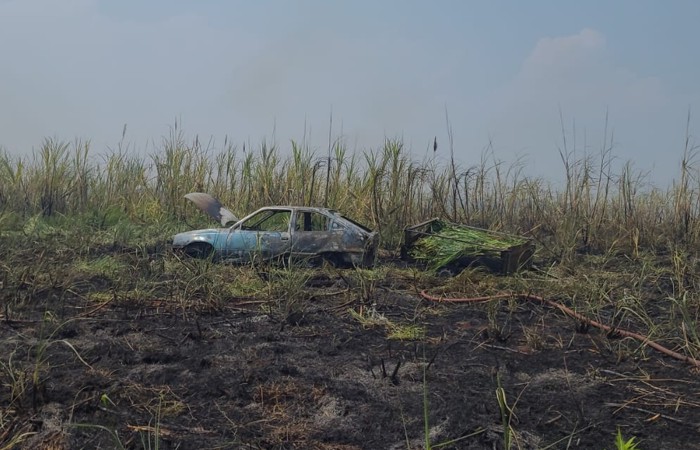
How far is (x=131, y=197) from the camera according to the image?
47.9 feet

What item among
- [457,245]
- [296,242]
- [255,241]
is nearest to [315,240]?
[296,242]

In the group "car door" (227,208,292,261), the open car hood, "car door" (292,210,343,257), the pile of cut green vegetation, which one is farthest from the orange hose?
the open car hood

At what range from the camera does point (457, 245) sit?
31.0ft

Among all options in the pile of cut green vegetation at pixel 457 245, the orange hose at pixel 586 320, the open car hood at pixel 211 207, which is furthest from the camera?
the open car hood at pixel 211 207

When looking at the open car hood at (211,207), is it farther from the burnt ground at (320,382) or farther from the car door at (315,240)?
the burnt ground at (320,382)

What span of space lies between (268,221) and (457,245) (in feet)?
11.0

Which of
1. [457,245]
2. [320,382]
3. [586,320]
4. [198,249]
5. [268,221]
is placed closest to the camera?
[320,382]

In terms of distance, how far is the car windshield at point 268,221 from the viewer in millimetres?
10141

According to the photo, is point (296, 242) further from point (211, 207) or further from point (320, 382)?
point (320, 382)

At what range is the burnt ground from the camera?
391 cm

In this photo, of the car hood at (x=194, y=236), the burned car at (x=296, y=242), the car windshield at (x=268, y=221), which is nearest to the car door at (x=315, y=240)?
the burned car at (x=296, y=242)

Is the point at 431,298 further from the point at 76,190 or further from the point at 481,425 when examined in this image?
the point at 76,190

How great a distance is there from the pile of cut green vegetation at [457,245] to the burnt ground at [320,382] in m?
2.62

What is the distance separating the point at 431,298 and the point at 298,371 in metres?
2.85
